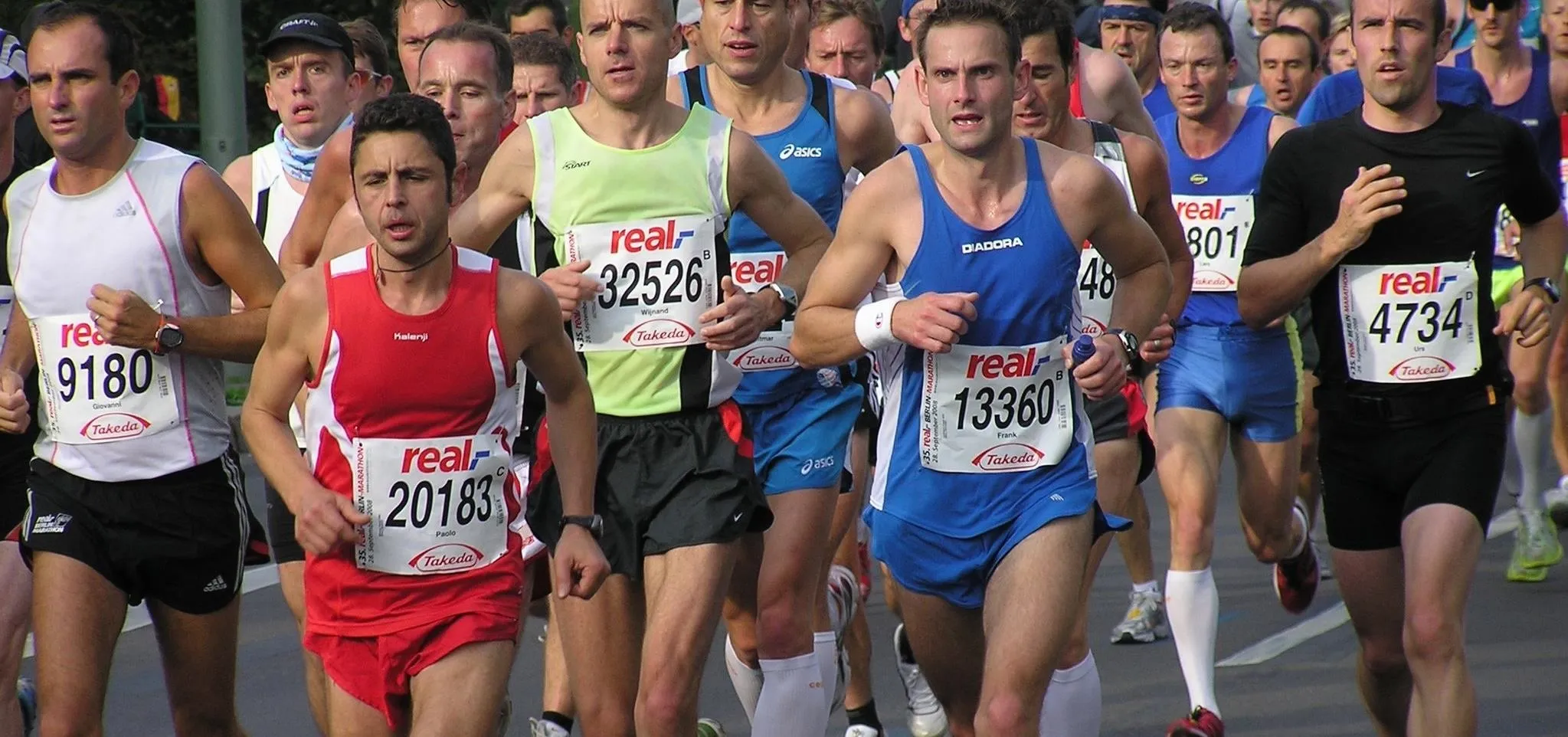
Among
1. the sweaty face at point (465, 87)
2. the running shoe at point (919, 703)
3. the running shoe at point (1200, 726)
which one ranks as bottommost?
the running shoe at point (919, 703)

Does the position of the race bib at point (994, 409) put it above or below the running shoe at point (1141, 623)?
above

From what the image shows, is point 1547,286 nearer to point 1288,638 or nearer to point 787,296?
point 787,296

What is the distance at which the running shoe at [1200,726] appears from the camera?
23.9ft

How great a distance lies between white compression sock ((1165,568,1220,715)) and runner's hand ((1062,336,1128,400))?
7.12 ft

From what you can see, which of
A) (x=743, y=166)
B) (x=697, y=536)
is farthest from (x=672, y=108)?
(x=697, y=536)

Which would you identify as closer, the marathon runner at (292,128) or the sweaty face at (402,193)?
the sweaty face at (402,193)

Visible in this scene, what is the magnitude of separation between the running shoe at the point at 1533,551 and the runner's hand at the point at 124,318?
6487 mm

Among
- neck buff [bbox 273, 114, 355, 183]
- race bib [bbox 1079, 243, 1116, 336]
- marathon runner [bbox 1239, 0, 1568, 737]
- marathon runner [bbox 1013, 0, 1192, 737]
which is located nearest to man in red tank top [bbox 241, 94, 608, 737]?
marathon runner [bbox 1013, 0, 1192, 737]

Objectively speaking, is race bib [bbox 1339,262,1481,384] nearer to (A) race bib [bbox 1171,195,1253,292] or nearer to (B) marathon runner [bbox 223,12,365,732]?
(A) race bib [bbox 1171,195,1253,292]

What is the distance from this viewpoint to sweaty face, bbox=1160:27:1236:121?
28.6 feet

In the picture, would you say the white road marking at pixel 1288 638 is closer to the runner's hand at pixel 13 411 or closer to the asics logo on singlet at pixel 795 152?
the asics logo on singlet at pixel 795 152

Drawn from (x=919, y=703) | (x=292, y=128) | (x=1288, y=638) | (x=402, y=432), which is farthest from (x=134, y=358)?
(x=1288, y=638)

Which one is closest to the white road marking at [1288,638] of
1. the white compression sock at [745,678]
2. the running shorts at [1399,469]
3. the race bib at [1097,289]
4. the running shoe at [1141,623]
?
the running shoe at [1141,623]

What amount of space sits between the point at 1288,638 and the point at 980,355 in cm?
385
